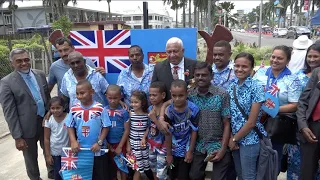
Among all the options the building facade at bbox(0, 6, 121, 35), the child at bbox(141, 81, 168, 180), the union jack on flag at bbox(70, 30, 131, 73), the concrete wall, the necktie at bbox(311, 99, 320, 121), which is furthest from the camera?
the concrete wall

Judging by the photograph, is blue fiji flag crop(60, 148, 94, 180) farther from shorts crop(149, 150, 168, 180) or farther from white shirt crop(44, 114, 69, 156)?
shorts crop(149, 150, 168, 180)

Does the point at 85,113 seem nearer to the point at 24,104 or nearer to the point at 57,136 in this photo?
the point at 57,136

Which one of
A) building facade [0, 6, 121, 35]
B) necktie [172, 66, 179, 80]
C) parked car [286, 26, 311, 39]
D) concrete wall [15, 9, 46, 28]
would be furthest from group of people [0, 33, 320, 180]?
concrete wall [15, 9, 46, 28]

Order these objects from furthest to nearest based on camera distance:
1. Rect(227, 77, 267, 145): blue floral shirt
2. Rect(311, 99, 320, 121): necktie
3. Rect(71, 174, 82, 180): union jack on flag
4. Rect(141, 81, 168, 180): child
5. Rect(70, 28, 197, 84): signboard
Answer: Rect(70, 28, 197, 84): signboard, Rect(71, 174, 82, 180): union jack on flag, Rect(141, 81, 168, 180): child, Rect(311, 99, 320, 121): necktie, Rect(227, 77, 267, 145): blue floral shirt

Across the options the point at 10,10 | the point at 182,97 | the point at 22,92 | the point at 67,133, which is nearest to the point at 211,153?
the point at 182,97

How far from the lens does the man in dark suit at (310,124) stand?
2.41 meters

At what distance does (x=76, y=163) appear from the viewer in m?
2.78

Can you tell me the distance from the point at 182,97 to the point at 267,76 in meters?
0.96

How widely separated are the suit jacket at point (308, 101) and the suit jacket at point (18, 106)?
2.83 metres

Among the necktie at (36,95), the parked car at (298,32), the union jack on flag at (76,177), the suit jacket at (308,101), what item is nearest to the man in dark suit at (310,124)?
the suit jacket at (308,101)

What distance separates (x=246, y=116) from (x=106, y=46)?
7.48ft

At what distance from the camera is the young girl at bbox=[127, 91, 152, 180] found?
111 inches

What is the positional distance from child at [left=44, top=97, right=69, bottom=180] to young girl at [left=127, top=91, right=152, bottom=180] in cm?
76

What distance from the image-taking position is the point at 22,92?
9.78 feet
